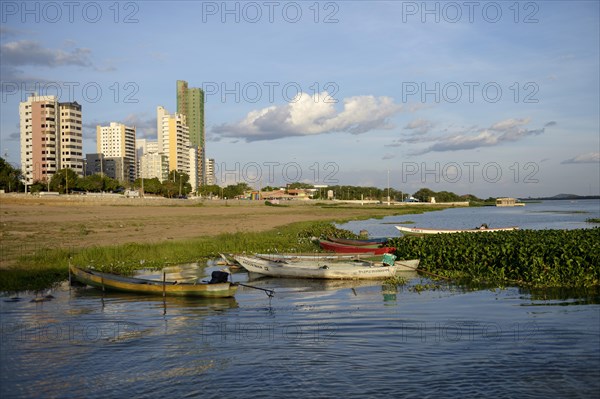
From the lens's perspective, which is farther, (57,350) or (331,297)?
(331,297)

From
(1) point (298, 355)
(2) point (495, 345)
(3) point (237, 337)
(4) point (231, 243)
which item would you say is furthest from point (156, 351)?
(4) point (231, 243)

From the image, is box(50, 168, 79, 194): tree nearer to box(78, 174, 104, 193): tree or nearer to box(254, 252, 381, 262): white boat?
box(78, 174, 104, 193): tree

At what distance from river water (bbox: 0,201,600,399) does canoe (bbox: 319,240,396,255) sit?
10.9m

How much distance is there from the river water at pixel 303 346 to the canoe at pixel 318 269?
12.7 feet

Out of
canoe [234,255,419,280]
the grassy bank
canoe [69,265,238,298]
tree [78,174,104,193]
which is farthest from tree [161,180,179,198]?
canoe [69,265,238,298]

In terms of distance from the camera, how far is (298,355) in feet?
46.1

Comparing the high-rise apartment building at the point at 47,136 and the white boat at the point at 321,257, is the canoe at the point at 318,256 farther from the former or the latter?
the high-rise apartment building at the point at 47,136

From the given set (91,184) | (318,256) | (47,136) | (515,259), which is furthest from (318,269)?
(47,136)

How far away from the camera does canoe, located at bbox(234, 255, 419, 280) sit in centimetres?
2602

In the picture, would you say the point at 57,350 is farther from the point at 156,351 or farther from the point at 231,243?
the point at 231,243

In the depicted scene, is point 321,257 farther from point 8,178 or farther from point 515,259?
point 8,178

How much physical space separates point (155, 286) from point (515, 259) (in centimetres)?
1663

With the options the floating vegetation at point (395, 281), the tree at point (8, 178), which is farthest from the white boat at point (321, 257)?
the tree at point (8, 178)

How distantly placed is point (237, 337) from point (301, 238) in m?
30.6
